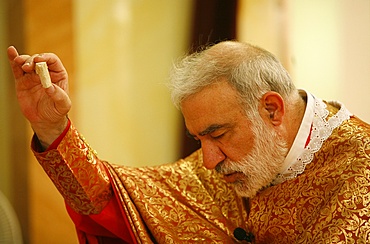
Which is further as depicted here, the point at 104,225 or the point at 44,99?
the point at 104,225

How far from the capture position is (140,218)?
2670 mm

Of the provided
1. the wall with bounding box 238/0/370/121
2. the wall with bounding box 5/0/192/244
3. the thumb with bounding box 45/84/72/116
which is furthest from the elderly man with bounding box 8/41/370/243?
the wall with bounding box 238/0/370/121

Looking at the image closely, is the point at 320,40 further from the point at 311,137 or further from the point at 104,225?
the point at 104,225

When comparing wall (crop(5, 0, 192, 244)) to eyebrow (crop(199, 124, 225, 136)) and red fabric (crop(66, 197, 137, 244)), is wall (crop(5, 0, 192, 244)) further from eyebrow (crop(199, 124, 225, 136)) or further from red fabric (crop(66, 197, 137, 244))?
eyebrow (crop(199, 124, 225, 136))

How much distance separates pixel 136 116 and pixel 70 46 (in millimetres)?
604

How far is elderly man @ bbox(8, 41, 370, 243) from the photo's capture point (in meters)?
2.39

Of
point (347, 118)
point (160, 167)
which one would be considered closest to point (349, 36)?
point (347, 118)

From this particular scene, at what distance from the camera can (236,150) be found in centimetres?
249

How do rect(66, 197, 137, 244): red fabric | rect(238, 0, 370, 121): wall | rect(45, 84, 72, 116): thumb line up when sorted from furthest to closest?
rect(238, 0, 370, 121): wall < rect(66, 197, 137, 244): red fabric < rect(45, 84, 72, 116): thumb

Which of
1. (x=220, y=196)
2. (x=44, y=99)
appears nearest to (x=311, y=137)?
(x=220, y=196)

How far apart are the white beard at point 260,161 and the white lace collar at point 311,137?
0.12 ft

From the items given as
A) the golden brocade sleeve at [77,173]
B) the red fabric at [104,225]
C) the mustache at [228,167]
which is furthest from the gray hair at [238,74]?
the red fabric at [104,225]

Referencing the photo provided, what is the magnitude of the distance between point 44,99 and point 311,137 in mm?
1055

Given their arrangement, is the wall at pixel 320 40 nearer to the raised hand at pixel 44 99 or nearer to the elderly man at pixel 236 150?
the elderly man at pixel 236 150
